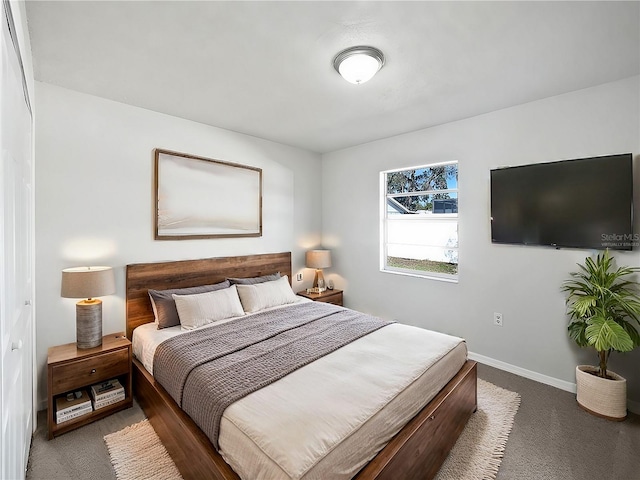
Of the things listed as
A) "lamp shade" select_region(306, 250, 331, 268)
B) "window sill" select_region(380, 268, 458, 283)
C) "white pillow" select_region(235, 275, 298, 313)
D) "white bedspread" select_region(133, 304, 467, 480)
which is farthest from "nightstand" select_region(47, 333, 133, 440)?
"window sill" select_region(380, 268, 458, 283)

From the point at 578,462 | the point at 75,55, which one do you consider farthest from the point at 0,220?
the point at 578,462

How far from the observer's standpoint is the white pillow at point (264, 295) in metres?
3.19

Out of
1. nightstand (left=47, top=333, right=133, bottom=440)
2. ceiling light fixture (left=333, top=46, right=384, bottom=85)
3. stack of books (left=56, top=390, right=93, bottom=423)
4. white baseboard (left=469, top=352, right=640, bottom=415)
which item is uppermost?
ceiling light fixture (left=333, top=46, right=384, bottom=85)

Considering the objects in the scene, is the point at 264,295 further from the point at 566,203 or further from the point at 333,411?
the point at 566,203

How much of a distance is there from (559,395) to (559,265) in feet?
3.69

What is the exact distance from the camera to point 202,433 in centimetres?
167

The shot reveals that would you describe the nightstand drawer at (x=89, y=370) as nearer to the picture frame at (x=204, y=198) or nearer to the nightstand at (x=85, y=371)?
the nightstand at (x=85, y=371)

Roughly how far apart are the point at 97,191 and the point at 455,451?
11.3 feet

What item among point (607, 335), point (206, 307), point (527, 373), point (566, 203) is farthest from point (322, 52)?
point (527, 373)

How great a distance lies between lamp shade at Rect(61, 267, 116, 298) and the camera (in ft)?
7.46

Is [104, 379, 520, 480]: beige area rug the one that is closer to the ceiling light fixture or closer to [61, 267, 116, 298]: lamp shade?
[61, 267, 116, 298]: lamp shade

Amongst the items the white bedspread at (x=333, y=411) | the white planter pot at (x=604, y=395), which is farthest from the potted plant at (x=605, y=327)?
the white bedspread at (x=333, y=411)

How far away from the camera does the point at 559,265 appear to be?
2715 mm

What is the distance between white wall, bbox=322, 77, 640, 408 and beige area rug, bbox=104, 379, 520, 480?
31.9 inches
